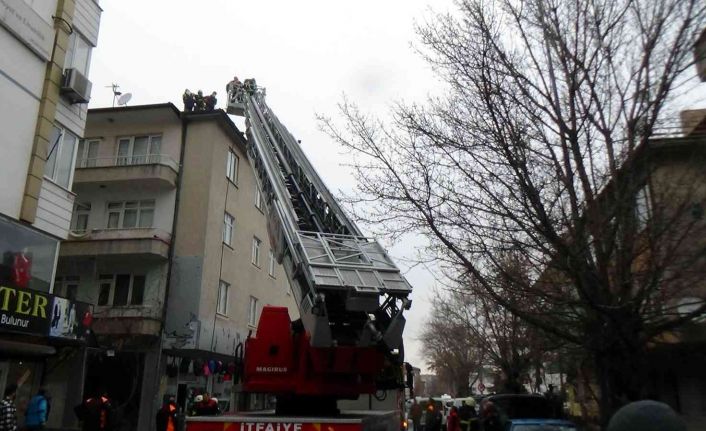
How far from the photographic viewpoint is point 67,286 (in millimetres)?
22047

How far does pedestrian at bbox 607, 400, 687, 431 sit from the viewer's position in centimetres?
208

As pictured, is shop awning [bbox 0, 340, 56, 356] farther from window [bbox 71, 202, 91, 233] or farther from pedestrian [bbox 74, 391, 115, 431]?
window [bbox 71, 202, 91, 233]

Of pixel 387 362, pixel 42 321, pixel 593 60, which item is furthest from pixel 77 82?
pixel 593 60

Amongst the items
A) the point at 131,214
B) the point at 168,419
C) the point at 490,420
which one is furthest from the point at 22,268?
the point at 490,420

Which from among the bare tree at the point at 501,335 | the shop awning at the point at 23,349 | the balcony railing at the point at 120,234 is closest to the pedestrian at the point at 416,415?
the bare tree at the point at 501,335

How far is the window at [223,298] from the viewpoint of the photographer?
23414 millimetres

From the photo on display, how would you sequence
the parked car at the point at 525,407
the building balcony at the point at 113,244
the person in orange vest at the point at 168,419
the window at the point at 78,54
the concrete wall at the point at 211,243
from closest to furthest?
the person in orange vest at the point at 168,419, the window at the point at 78,54, the parked car at the point at 525,407, the building balcony at the point at 113,244, the concrete wall at the point at 211,243

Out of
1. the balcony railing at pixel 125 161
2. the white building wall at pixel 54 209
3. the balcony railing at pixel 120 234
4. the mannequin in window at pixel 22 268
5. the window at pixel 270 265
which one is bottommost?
the mannequin in window at pixel 22 268

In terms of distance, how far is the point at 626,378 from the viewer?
9.41 meters

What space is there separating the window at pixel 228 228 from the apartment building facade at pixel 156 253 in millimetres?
89

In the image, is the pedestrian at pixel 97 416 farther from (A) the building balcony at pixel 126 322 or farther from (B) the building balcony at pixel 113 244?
(B) the building balcony at pixel 113 244

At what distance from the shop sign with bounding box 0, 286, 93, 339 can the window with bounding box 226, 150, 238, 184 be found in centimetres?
1065

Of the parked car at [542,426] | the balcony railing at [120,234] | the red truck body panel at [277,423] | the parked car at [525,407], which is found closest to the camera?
the red truck body panel at [277,423]

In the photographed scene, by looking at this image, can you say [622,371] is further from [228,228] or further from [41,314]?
[228,228]
